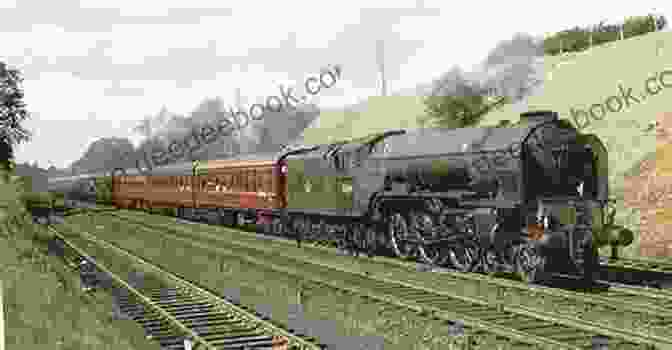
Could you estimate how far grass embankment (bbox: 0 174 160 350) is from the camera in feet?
28.9

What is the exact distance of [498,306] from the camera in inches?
475

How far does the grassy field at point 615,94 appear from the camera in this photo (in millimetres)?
26984

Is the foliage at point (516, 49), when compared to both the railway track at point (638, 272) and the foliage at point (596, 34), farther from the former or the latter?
the railway track at point (638, 272)

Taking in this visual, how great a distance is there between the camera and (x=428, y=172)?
17.2m

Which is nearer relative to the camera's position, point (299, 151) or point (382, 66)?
point (299, 151)

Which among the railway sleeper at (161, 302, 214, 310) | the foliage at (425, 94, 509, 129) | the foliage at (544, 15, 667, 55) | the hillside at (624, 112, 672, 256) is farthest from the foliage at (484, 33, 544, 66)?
the railway sleeper at (161, 302, 214, 310)

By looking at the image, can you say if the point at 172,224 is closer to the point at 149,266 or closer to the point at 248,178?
the point at 248,178

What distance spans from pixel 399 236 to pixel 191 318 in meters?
7.72

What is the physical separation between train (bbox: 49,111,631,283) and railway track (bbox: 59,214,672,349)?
101 centimetres

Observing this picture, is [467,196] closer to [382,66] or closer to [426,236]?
[426,236]

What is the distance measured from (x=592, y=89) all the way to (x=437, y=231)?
98.1ft

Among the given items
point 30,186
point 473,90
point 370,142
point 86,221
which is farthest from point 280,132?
point 370,142

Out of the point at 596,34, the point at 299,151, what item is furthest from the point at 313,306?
the point at 596,34

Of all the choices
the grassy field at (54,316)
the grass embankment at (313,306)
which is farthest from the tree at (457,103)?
the grassy field at (54,316)
